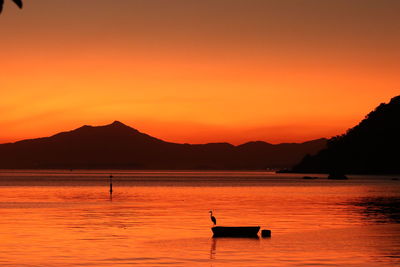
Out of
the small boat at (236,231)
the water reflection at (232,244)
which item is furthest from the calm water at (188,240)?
the small boat at (236,231)

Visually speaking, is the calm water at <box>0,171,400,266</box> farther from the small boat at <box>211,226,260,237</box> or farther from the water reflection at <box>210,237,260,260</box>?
the small boat at <box>211,226,260,237</box>

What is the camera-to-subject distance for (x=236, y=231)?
57000mm

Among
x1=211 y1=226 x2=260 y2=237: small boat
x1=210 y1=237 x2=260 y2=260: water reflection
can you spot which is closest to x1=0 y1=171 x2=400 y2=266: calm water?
x1=210 y1=237 x2=260 y2=260: water reflection

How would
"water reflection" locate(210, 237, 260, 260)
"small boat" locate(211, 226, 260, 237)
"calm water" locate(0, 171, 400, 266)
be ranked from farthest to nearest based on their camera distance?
1. "small boat" locate(211, 226, 260, 237)
2. "water reflection" locate(210, 237, 260, 260)
3. "calm water" locate(0, 171, 400, 266)

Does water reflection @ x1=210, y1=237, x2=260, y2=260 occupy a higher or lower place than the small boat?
lower

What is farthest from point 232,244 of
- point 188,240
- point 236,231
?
point 236,231

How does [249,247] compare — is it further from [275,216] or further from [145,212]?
[145,212]

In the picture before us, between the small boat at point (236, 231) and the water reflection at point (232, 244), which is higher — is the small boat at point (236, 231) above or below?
above

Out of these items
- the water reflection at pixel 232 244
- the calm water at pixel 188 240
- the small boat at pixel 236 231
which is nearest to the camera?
the calm water at pixel 188 240

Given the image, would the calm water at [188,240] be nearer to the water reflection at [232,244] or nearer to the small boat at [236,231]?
the water reflection at [232,244]

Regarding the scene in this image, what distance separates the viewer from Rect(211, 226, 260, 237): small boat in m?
56.3

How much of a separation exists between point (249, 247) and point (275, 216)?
97.7 feet

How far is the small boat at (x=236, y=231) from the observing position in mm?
56312

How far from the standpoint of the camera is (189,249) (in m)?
48.6
